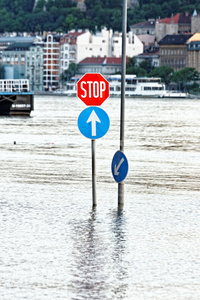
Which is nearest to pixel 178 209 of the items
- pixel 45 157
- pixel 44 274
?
pixel 44 274

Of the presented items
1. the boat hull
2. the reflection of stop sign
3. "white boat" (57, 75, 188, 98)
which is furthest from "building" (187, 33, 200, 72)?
the reflection of stop sign

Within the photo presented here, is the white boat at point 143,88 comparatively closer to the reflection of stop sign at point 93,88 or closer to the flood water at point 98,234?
the flood water at point 98,234

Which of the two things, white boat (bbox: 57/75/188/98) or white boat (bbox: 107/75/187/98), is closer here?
white boat (bbox: 107/75/187/98)

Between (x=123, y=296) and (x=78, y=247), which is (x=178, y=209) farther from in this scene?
(x=123, y=296)

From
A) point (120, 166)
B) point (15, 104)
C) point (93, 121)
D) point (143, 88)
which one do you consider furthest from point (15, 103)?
point (143, 88)

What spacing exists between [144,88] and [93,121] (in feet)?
532

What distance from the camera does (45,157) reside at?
78.5 ft

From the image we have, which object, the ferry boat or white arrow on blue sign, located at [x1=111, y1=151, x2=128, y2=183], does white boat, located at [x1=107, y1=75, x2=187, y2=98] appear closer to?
the ferry boat

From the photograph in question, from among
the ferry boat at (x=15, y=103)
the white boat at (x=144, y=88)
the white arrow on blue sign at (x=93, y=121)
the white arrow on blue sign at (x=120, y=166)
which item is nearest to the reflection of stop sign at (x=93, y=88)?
the white arrow on blue sign at (x=93, y=121)

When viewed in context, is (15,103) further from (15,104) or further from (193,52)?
(193,52)

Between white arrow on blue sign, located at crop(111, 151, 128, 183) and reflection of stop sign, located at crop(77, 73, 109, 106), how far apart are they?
840mm

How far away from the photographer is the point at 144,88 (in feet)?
573

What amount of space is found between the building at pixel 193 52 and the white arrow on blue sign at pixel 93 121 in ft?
574

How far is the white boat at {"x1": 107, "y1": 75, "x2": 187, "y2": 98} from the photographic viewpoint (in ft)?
560
